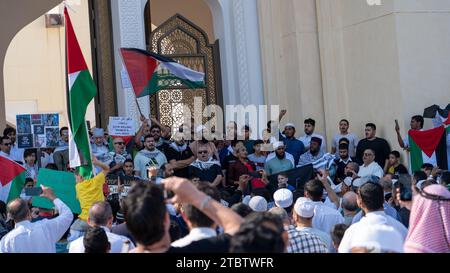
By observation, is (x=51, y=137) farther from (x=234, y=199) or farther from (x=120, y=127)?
(x=234, y=199)

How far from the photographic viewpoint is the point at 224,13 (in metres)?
16.5

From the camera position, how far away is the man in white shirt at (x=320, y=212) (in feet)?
27.9

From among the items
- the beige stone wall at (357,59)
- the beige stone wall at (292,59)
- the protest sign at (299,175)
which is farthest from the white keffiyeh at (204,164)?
the beige stone wall at (292,59)

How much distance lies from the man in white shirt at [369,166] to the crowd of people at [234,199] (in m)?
0.02

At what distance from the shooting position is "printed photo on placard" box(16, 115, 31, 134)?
13891 mm

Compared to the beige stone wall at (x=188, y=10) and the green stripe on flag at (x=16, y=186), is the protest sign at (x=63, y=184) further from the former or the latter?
the beige stone wall at (x=188, y=10)

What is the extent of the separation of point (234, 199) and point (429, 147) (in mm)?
3929

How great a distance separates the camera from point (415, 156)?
14.1 m

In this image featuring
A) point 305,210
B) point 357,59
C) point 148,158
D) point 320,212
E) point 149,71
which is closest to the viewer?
point 305,210

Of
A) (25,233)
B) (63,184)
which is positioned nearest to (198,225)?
(25,233)

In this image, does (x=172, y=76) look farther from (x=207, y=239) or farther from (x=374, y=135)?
(x=207, y=239)

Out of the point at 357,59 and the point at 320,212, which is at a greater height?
the point at 357,59
